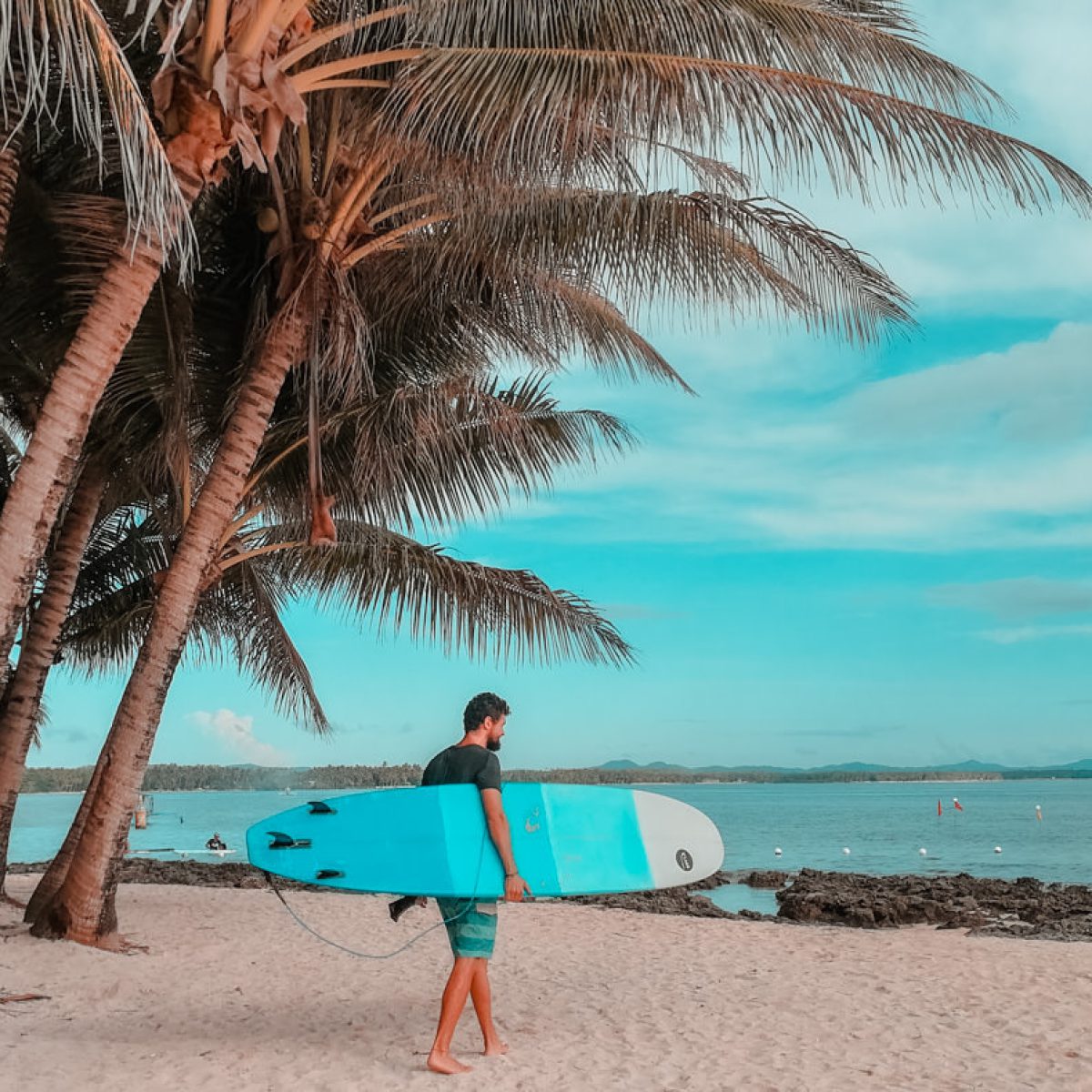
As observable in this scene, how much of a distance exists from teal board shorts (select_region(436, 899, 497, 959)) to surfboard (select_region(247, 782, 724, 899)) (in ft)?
0.23

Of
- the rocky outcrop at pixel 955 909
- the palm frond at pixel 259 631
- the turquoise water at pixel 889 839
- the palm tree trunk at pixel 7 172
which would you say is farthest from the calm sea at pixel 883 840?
the palm tree trunk at pixel 7 172

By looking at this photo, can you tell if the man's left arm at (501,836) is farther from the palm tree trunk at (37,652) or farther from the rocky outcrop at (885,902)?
the rocky outcrop at (885,902)

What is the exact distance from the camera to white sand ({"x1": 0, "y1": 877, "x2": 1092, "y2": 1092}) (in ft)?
15.5

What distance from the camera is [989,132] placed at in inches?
218

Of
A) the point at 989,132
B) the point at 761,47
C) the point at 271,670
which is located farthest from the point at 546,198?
the point at 271,670

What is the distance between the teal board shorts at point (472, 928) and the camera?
4520 mm

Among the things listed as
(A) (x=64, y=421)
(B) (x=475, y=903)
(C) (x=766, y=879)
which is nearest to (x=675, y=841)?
(B) (x=475, y=903)

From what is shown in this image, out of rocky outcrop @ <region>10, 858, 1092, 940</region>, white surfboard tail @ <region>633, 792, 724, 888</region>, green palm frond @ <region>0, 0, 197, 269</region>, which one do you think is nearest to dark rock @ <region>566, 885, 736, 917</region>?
rocky outcrop @ <region>10, 858, 1092, 940</region>

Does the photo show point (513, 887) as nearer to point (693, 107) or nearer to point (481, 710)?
point (481, 710)

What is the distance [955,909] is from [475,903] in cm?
978

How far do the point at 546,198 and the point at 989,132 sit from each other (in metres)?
2.55

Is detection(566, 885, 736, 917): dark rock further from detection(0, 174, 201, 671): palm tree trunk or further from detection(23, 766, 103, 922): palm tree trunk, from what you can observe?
detection(0, 174, 201, 671): palm tree trunk

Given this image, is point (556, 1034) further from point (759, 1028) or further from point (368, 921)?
point (368, 921)

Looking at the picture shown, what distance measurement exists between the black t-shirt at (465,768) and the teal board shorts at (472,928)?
462mm
